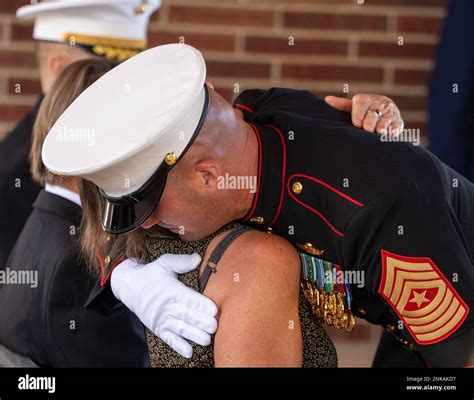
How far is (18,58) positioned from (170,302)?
1787 millimetres

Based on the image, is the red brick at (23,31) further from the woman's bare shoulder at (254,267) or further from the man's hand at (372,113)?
the woman's bare shoulder at (254,267)

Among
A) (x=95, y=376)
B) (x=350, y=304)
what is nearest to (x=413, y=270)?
(x=350, y=304)

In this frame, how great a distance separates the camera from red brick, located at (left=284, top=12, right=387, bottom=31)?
125 inches

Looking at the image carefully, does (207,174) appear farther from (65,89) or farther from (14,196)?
(14,196)

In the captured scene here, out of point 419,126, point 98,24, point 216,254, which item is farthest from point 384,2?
point 216,254

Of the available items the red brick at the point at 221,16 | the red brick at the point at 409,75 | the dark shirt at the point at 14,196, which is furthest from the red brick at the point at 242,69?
the dark shirt at the point at 14,196

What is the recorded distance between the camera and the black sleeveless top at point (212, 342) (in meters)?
1.64

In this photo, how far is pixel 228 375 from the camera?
1.58m

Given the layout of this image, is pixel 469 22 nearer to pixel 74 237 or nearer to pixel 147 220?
pixel 74 237

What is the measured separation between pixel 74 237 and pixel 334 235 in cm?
68

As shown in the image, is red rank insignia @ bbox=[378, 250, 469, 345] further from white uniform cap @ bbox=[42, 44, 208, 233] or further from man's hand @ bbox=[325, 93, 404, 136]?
white uniform cap @ bbox=[42, 44, 208, 233]

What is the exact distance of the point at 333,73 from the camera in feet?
10.6

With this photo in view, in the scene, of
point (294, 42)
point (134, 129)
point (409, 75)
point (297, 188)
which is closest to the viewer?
point (134, 129)

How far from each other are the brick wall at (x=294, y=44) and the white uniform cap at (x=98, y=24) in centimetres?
53
